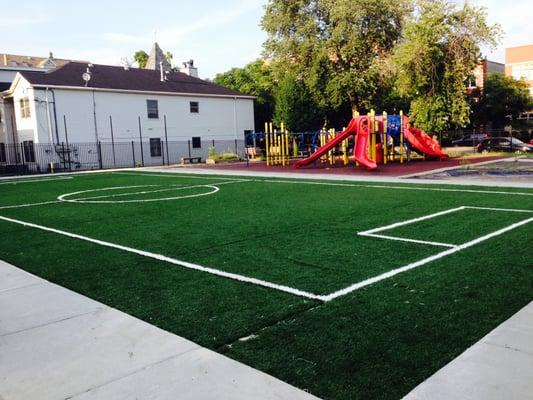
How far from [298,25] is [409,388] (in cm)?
3939

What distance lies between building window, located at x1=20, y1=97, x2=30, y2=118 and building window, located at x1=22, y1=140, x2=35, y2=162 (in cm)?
187

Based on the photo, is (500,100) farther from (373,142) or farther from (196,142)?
(373,142)

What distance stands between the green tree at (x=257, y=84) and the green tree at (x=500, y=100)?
20214 millimetres

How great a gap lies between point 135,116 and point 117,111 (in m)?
1.55

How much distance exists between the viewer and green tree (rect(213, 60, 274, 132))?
48812 mm

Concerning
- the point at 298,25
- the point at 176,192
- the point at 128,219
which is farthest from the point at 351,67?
the point at 128,219

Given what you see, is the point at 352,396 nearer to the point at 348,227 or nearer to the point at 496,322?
the point at 496,322

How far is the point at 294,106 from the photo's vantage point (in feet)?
126

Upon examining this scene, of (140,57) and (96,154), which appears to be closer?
(96,154)

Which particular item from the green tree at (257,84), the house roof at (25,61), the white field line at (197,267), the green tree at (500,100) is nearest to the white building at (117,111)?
the green tree at (257,84)

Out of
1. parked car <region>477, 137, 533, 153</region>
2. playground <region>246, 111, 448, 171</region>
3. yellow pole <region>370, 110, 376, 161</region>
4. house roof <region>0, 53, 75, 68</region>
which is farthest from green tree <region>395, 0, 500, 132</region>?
house roof <region>0, 53, 75, 68</region>

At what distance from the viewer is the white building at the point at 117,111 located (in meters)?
32.9

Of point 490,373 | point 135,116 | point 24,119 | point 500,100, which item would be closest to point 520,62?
point 500,100

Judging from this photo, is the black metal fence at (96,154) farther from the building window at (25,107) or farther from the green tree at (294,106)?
the green tree at (294,106)
